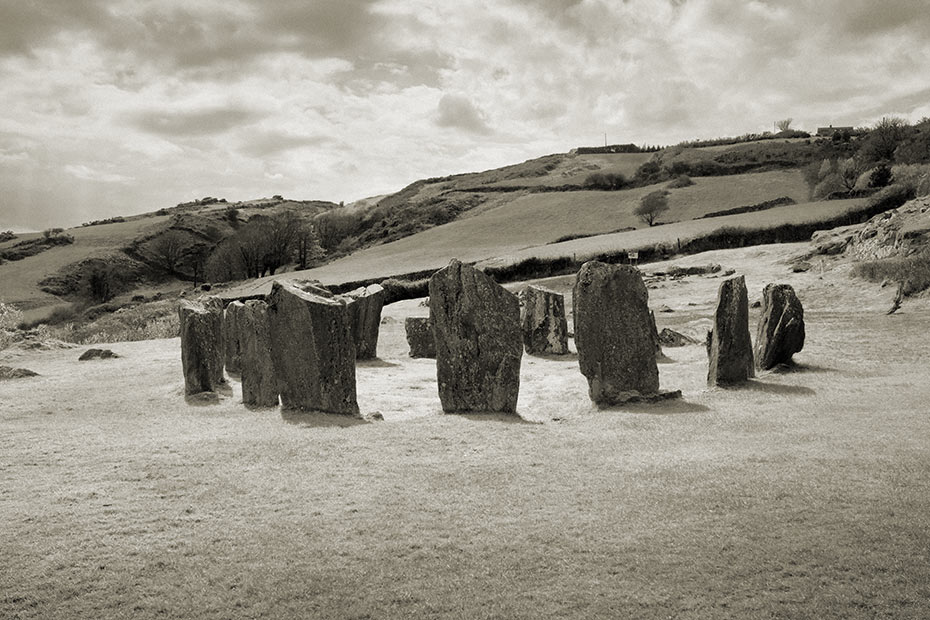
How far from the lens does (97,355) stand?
21.0 m

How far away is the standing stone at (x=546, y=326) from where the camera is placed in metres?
20.3

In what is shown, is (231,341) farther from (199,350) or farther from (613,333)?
(613,333)

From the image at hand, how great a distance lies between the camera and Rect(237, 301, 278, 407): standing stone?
12.8 metres

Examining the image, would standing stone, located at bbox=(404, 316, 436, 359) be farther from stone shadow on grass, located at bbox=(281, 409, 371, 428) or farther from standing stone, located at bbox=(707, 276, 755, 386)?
standing stone, located at bbox=(707, 276, 755, 386)

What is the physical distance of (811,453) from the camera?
8125 mm

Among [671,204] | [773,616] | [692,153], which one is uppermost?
[692,153]

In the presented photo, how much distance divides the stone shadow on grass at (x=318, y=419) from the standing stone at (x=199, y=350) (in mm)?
3572

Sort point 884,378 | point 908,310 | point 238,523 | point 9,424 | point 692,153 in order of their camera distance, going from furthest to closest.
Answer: point 692,153 < point 908,310 < point 884,378 < point 9,424 < point 238,523

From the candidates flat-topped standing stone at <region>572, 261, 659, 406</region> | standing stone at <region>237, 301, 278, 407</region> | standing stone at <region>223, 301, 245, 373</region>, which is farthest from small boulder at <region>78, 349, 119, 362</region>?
flat-topped standing stone at <region>572, 261, 659, 406</region>

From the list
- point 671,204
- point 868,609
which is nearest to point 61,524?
point 868,609

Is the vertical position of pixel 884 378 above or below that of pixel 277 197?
below

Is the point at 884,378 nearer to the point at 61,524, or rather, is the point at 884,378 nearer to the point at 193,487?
the point at 193,487

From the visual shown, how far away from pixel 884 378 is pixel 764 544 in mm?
8545

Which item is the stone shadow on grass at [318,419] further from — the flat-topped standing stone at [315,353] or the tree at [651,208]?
the tree at [651,208]
